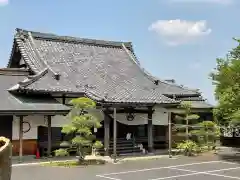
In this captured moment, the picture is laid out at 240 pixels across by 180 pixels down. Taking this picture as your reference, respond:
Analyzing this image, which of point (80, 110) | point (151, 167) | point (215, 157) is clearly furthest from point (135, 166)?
point (215, 157)

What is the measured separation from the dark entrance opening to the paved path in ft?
8.58

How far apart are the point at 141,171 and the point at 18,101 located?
7.49 m

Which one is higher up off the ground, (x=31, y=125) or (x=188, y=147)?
(x=31, y=125)

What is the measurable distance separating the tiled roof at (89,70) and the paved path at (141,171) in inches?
176

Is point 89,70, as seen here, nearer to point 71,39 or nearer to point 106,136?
point 71,39

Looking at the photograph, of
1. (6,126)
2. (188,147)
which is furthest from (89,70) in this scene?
(188,147)

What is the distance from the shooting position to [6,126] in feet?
63.2

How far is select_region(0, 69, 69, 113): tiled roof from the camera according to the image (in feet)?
60.1

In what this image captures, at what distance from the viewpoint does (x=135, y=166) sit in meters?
17.5

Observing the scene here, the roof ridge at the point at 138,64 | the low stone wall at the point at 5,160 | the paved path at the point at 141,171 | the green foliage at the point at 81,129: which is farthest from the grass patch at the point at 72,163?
the low stone wall at the point at 5,160

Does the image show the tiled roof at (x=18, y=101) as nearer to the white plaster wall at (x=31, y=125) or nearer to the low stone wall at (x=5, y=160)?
the white plaster wall at (x=31, y=125)

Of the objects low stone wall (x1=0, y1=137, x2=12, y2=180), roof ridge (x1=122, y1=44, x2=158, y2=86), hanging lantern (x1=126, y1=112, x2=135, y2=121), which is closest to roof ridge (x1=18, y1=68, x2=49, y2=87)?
hanging lantern (x1=126, y1=112, x2=135, y2=121)

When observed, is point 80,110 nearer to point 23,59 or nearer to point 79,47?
point 23,59

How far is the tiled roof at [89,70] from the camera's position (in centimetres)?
2153
